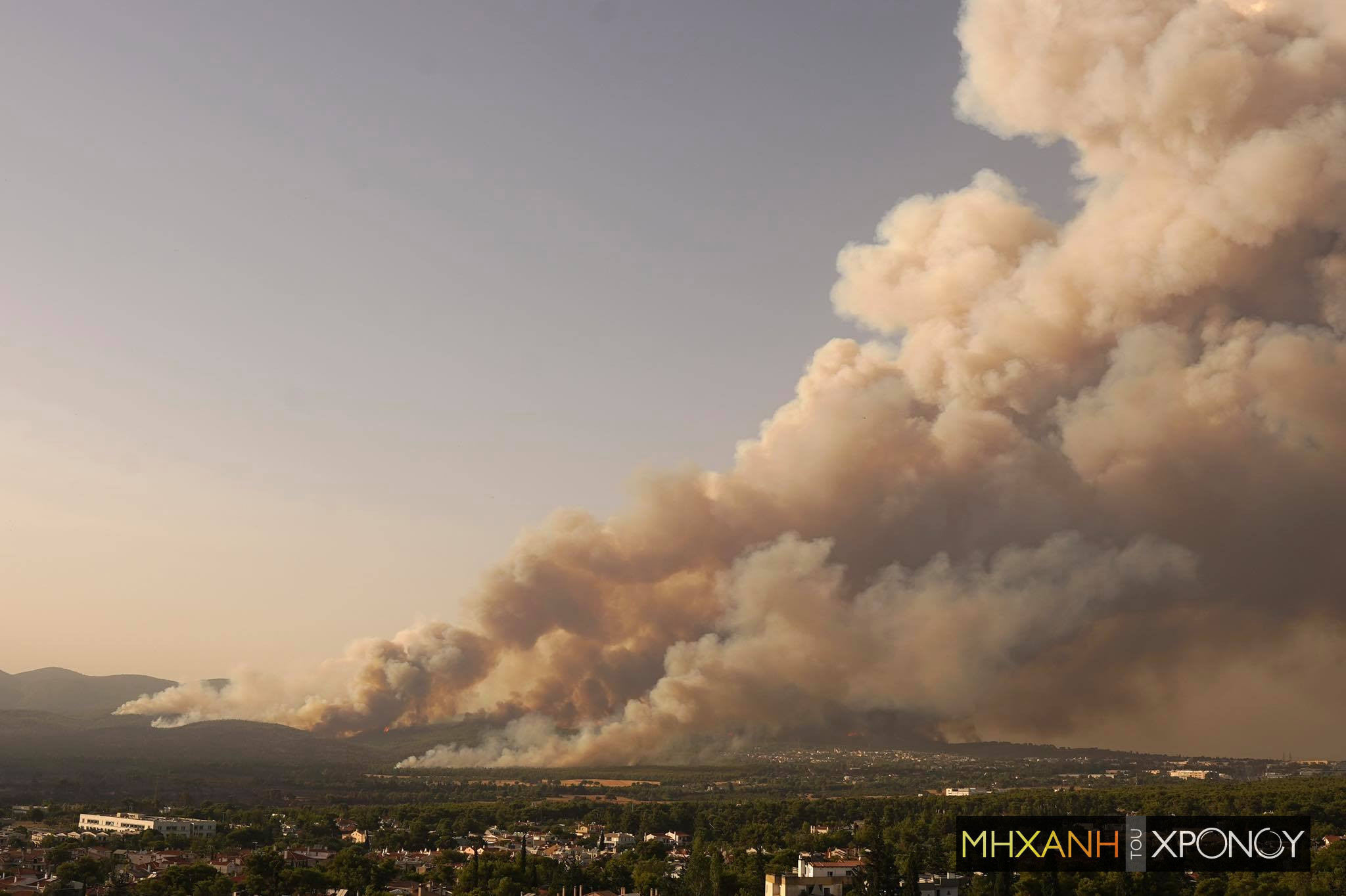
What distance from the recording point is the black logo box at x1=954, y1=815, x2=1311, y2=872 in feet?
194

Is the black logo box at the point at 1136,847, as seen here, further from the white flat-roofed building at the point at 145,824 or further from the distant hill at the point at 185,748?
the distant hill at the point at 185,748

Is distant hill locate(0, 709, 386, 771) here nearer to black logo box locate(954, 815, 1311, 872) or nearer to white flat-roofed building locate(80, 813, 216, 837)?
white flat-roofed building locate(80, 813, 216, 837)

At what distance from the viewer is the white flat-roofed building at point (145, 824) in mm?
96562

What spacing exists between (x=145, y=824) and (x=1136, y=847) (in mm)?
72917

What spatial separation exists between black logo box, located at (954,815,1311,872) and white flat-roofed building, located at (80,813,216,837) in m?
60.9

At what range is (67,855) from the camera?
74.2 metres

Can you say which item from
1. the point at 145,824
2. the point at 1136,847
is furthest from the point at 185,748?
the point at 1136,847

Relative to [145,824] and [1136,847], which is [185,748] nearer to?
[145,824]

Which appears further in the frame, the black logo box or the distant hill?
the distant hill

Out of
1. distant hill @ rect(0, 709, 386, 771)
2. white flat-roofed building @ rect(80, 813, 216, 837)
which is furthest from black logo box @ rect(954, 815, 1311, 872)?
distant hill @ rect(0, 709, 386, 771)

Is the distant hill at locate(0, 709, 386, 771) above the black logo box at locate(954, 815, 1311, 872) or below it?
below

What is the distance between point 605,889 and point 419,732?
135855mm

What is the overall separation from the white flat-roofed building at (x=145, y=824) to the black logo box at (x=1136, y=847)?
6095cm

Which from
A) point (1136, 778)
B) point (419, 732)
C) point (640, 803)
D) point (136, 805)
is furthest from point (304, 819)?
point (1136, 778)
